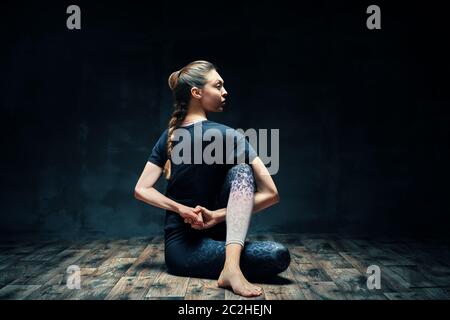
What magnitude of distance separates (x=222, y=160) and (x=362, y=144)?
234 centimetres

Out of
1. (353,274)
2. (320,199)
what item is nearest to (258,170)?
(353,274)

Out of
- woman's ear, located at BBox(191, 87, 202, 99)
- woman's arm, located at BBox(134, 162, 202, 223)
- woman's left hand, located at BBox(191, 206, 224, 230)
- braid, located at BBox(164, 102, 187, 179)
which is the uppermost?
woman's ear, located at BBox(191, 87, 202, 99)

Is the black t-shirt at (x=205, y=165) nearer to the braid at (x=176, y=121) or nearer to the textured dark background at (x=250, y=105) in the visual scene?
the braid at (x=176, y=121)

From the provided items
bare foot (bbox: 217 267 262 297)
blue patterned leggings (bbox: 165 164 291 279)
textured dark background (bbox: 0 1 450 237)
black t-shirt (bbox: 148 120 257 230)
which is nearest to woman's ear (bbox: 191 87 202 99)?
black t-shirt (bbox: 148 120 257 230)

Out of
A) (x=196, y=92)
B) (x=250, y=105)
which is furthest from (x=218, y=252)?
(x=250, y=105)

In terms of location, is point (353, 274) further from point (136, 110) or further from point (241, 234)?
point (136, 110)

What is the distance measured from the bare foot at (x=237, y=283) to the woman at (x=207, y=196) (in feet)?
0.04

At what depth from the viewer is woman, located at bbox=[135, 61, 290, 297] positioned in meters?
2.36

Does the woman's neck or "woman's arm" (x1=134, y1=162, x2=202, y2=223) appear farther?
the woman's neck

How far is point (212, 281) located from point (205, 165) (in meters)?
0.59

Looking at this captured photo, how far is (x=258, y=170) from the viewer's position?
2457 mm

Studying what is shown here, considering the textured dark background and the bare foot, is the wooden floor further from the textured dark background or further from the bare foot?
the textured dark background

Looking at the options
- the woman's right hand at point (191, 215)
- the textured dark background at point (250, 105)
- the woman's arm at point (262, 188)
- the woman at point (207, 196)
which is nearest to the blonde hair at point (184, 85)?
the woman at point (207, 196)

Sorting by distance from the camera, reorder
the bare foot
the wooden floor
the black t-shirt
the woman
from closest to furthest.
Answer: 1. the bare foot
2. the wooden floor
3. the woman
4. the black t-shirt
